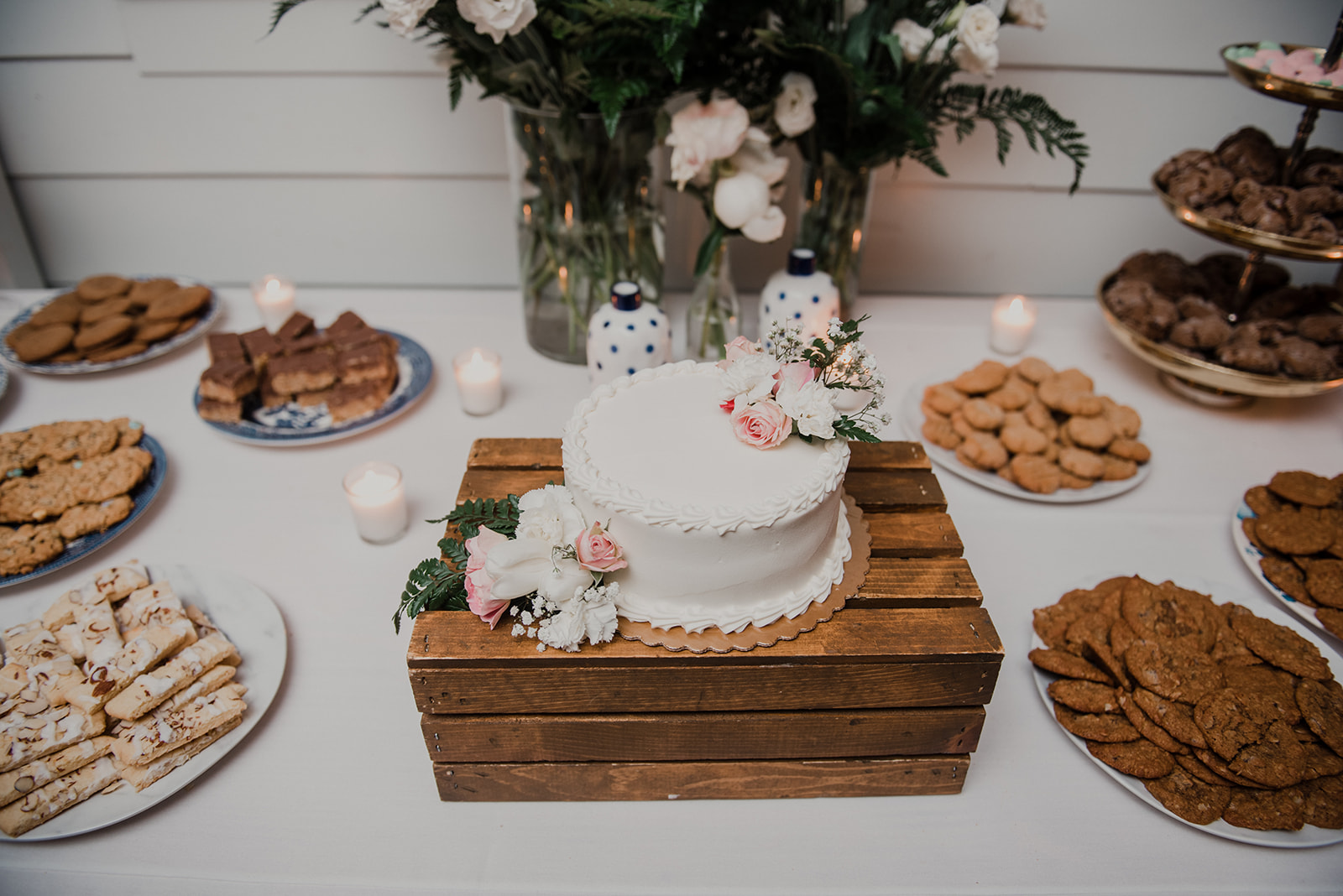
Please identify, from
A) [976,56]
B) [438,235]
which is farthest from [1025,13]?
[438,235]

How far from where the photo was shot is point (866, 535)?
40.1 inches

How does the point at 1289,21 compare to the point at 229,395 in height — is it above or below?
above

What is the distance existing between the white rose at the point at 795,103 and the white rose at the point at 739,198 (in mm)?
99

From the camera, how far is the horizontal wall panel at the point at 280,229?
185 cm

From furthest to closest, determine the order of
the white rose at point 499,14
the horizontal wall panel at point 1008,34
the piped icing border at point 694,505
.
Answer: the horizontal wall panel at point 1008,34
the white rose at point 499,14
the piped icing border at point 694,505

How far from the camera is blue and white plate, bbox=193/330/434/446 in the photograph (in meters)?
1.37

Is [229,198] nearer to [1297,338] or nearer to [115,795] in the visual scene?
[115,795]

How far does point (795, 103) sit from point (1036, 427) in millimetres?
646

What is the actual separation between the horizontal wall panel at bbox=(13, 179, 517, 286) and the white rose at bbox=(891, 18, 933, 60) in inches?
36.1

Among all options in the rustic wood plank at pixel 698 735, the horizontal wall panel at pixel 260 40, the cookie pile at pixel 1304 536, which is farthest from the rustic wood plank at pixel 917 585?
the horizontal wall panel at pixel 260 40

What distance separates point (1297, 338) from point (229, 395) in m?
1.76

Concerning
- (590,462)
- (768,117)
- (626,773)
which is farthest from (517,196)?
(626,773)

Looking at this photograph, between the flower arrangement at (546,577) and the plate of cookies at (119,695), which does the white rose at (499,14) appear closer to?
the flower arrangement at (546,577)

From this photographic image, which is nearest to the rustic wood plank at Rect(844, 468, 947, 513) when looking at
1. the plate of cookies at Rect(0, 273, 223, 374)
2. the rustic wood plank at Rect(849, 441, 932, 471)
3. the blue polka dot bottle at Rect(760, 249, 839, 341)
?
the rustic wood plank at Rect(849, 441, 932, 471)
